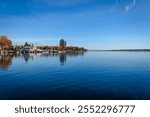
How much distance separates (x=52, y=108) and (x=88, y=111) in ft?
8.82

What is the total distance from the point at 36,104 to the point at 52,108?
173cm

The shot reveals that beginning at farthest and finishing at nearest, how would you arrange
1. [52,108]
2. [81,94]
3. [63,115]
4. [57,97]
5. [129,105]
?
[81,94]
[57,97]
[129,105]
[52,108]
[63,115]

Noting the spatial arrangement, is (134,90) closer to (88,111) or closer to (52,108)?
(88,111)

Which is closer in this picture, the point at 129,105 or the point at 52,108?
the point at 52,108

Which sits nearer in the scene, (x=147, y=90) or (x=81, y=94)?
(x=81, y=94)

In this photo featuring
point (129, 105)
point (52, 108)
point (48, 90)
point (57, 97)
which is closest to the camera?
point (52, 108)

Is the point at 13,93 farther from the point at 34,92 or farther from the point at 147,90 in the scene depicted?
the point at 147,90

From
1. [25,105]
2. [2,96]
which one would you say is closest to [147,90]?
[25,105]

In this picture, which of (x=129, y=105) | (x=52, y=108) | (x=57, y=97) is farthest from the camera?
(x=57, y=97)

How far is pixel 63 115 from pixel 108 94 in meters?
9.22

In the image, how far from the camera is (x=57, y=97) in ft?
62.4

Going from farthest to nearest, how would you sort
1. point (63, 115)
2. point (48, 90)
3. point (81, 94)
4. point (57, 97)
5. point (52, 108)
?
1. point (48, 90)
2. point (81, 94)
3. point (57, 97)
4. point (52, 108)
5. point (63, 115)

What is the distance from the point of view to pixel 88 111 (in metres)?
13.1

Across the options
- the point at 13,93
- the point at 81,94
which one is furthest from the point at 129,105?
the point at 13,93
